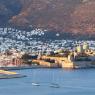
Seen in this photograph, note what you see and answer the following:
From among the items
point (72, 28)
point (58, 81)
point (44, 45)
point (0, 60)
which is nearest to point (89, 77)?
point (58, 81)

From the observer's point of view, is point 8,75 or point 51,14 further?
point 51,14

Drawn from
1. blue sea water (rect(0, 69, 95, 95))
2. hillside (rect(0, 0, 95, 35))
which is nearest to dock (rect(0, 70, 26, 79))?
blue sea water (rect(0, 69, 95, 95))

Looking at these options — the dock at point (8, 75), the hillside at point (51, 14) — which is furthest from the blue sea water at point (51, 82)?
the hillside at point (51, 14)

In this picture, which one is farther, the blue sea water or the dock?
the dock

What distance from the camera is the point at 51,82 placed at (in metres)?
57.4

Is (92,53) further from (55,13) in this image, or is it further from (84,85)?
(55,13)

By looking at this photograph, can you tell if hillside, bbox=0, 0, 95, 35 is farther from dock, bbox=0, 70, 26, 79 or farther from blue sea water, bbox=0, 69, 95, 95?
dock, bbox=0, 70, 26, 79

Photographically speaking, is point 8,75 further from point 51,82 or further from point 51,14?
point 51,14

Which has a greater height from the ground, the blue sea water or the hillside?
the hillside

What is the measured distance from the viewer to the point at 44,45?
8719 cm

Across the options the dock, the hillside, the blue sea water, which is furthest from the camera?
the hillside

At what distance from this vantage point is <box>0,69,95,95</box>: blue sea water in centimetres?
5322

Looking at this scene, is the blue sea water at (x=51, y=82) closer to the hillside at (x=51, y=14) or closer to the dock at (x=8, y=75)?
the dock at (x=8, y=75)

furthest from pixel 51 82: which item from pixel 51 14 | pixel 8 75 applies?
pixel 51 14
